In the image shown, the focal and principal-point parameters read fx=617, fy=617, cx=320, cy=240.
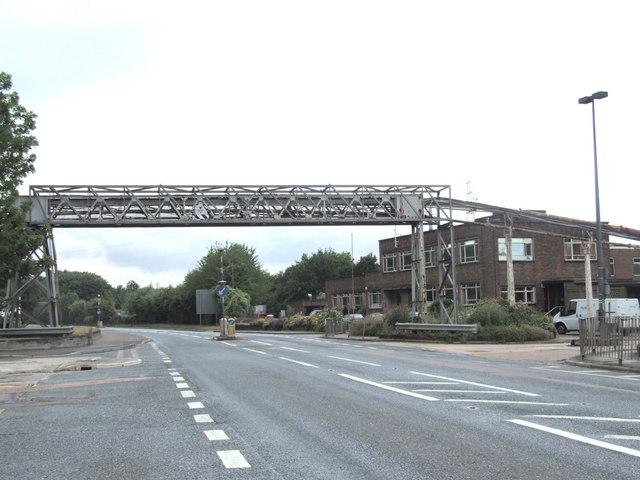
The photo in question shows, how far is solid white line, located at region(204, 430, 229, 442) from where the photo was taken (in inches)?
287

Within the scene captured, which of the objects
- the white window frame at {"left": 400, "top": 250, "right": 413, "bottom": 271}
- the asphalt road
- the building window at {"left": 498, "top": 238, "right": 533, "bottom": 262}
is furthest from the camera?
the white window frame at {"left": 400, "top": 250, "right": 413, "bottom": 271}

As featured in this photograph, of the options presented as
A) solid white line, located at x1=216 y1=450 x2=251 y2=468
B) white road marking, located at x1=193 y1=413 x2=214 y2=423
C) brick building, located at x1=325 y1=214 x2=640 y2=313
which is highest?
brick building, located at x1=325 y1=214 x2=640 y2=313

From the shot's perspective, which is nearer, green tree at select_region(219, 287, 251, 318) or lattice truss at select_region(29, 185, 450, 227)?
lattice truss at select_region(29, 185, 450, 227)

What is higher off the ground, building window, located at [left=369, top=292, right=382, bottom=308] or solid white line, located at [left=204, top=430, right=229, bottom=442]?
solid white line, located at [left=204, top=430, right=229, bottom=442]

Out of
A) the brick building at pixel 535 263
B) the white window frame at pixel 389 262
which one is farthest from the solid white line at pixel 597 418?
the white window frame at pixel 389 262

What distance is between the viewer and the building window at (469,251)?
4781 centimetres

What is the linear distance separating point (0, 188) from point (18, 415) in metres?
16.7

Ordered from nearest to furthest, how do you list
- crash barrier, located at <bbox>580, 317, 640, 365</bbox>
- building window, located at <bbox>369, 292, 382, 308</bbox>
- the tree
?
Answer: crash barrier, located at <bbox>580, 317, 640, 365</bbox> < the tree < building window, located at <bbox>369, 292, 382, 308</bbox>

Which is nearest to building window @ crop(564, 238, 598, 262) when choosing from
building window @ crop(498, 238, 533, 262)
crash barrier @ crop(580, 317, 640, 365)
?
building window @ crop(498, 238, 533, 262)

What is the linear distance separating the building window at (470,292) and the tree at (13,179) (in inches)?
1297

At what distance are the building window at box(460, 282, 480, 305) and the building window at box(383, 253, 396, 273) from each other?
11354mm

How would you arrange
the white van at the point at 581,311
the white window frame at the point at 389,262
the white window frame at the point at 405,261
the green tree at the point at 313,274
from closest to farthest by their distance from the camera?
the white van at the point at 581,311, the white window frame at the point at 405,261, the white window frame at the point at 389,262, the green tree at the point at 313,274

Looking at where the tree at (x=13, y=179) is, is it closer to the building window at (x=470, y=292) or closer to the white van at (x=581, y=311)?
the white van at (x=581, y=311)

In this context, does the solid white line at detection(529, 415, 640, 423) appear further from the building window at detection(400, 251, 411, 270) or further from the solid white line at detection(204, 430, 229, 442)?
the building window at detection(400, 251, 411, 270)
